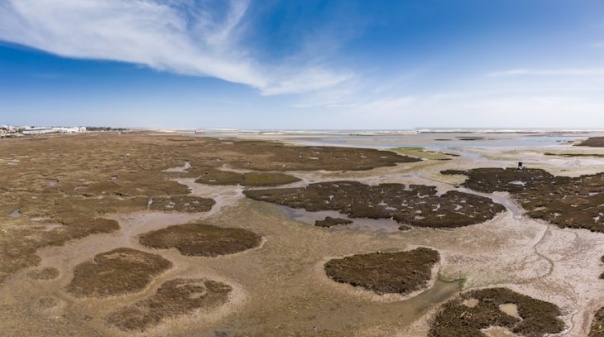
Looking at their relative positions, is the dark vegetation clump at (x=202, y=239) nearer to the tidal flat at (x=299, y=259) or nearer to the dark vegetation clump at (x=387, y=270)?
the tidal flat at (x=299, y=259)

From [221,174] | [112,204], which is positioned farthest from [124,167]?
[112,204]

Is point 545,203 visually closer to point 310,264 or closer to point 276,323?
point 310,264

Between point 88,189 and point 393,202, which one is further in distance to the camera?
point 88,189

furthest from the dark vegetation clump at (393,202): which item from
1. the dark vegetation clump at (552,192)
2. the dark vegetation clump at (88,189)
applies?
the dark vegetation clump at (88,189)

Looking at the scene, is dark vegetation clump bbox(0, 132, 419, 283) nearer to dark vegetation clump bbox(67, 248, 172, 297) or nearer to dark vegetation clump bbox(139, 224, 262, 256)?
dark vegetation clump bbox(67, 248, 172, 297)

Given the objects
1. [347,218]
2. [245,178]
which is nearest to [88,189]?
[245,178]

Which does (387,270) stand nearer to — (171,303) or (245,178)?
(171,303)

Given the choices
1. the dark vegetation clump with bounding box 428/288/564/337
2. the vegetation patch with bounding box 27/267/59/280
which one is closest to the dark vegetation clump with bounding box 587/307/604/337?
the dark vegetation clump with bounding box 428/288/564/337

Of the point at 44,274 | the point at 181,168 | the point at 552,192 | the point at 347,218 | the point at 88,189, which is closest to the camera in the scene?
the point at 44,274
